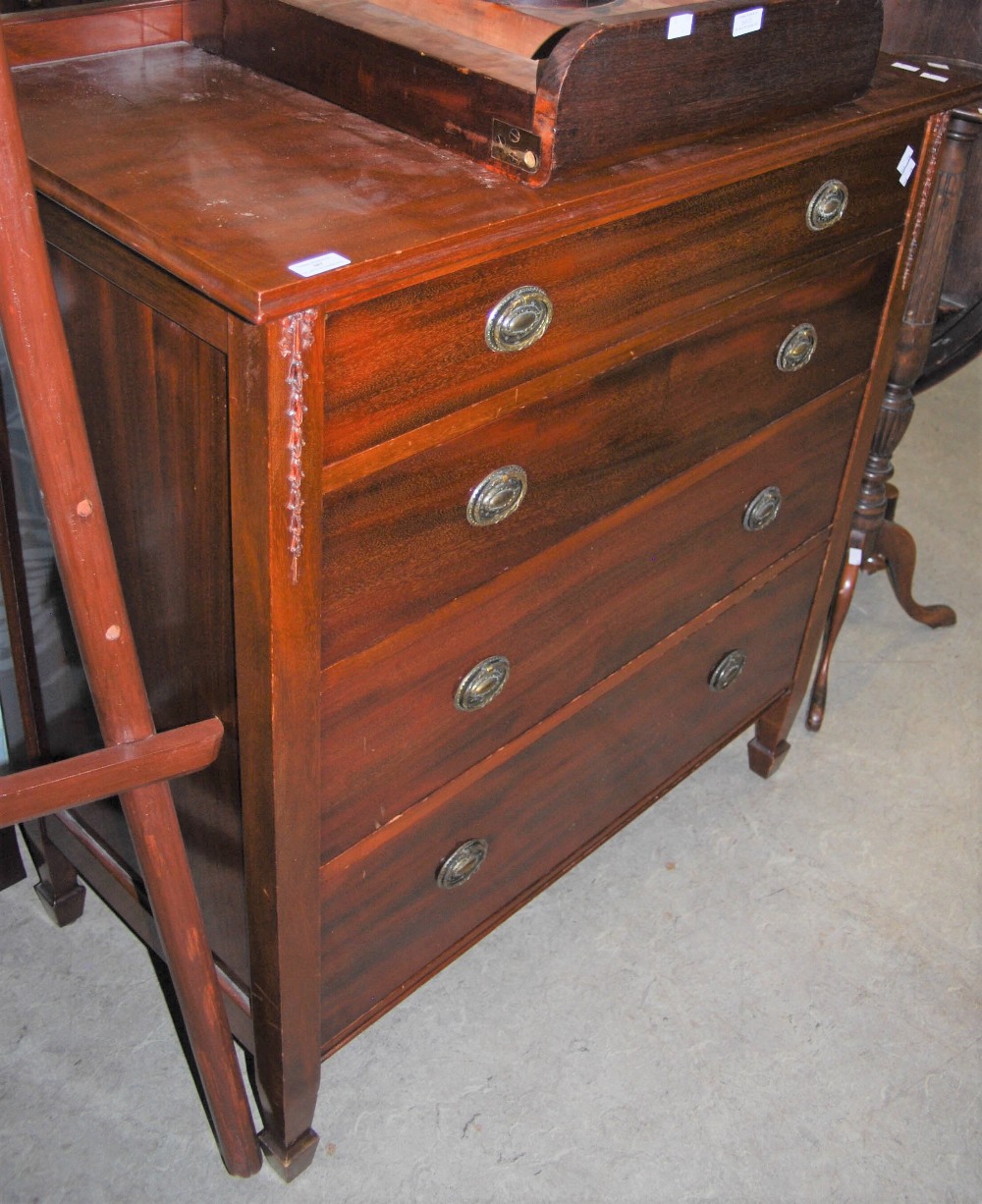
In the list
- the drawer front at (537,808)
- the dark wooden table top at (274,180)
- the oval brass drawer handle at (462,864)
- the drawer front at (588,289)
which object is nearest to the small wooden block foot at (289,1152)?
the drawer front at (537,808)

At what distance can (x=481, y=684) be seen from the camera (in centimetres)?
140

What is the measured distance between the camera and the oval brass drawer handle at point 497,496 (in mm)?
1248

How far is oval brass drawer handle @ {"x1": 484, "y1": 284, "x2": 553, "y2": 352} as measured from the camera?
3.74 ft

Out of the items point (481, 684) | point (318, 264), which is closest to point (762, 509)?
point (481, 684)

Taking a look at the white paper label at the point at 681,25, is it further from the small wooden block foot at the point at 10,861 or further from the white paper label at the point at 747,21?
the small wooden block foot at the point at 10,861

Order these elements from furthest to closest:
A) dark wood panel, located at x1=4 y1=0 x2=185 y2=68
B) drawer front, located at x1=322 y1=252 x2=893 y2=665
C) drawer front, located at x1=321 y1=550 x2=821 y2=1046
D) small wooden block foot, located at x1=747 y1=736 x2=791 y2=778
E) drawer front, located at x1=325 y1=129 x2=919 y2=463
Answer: small wooden block foot, located at x1=747 y1=736 x2=791 y2=778 → drawer front, located at x1=321 y1=550 x2=821 y2=1046 → dark wood panel, located at x1=4 y1=0 x2=185 y2=68 → drawer front, located at x1=322 y1=252 x2=893 y2=665 → drawer front, located at x1=325 y1=129 x2=919 y2=463

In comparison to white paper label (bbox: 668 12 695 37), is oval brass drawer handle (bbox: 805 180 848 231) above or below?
below

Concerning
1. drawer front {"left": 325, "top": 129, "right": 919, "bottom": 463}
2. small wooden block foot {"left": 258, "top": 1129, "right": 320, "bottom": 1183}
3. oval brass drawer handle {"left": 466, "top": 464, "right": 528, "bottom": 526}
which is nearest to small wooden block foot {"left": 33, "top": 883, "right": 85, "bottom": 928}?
small wooden block foot {"left": 258, "top": 1129, "right": 320, "bottom": 1183}

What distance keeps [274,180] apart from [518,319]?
25 cm

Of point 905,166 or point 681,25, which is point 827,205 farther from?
point 681,25

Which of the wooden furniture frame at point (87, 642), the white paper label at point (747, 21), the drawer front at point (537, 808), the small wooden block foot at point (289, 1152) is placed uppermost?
the white paper label at point (747, 21)

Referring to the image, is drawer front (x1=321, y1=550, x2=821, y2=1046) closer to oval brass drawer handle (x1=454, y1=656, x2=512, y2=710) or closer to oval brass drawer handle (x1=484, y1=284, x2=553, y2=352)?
oval brass drawer handle (x1=454, y1=656, x2=512, y2=710)

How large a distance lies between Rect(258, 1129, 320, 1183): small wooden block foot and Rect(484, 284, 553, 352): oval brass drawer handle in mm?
1024

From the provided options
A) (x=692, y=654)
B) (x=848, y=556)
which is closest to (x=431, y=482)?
(x=692, y=654)
